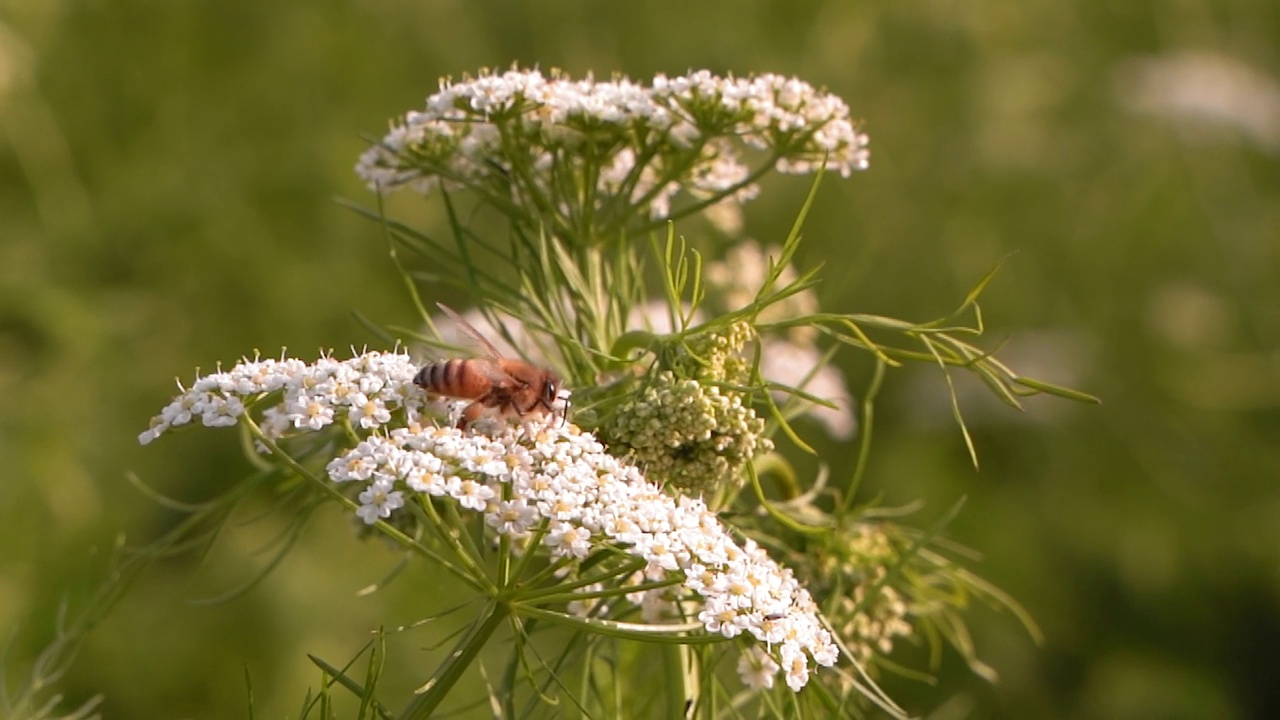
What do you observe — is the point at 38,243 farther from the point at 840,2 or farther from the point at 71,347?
the point at 840,2

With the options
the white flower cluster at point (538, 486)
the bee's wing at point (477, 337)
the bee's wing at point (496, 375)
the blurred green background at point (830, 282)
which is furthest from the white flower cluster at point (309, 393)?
the blurred green background at point (830, 282)

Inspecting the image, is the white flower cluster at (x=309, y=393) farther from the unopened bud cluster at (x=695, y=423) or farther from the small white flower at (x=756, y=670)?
the small white flower at (x=756, y=670)

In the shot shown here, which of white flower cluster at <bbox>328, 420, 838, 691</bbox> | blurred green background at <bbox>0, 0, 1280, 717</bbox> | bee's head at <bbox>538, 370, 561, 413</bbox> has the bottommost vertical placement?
blurred green background at <bbox>0, 0, 1280, 717</bbox>

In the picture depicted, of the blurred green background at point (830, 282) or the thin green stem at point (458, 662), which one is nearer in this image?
the thin green stem at point (458, 662)

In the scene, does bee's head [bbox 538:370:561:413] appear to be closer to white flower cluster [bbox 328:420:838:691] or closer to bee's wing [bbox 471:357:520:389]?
bee's wing [bbox 471:357:520:389]

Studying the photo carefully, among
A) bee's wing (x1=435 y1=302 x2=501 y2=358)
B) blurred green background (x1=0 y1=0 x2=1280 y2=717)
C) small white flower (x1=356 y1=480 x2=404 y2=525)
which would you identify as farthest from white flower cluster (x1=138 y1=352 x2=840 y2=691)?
blurred green background (x1=0 y1=0 x2=1280 y2=717)

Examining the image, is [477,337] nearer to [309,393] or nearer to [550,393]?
[550,393]

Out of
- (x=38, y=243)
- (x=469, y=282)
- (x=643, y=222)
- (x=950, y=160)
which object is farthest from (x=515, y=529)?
(x=950, y=160)
